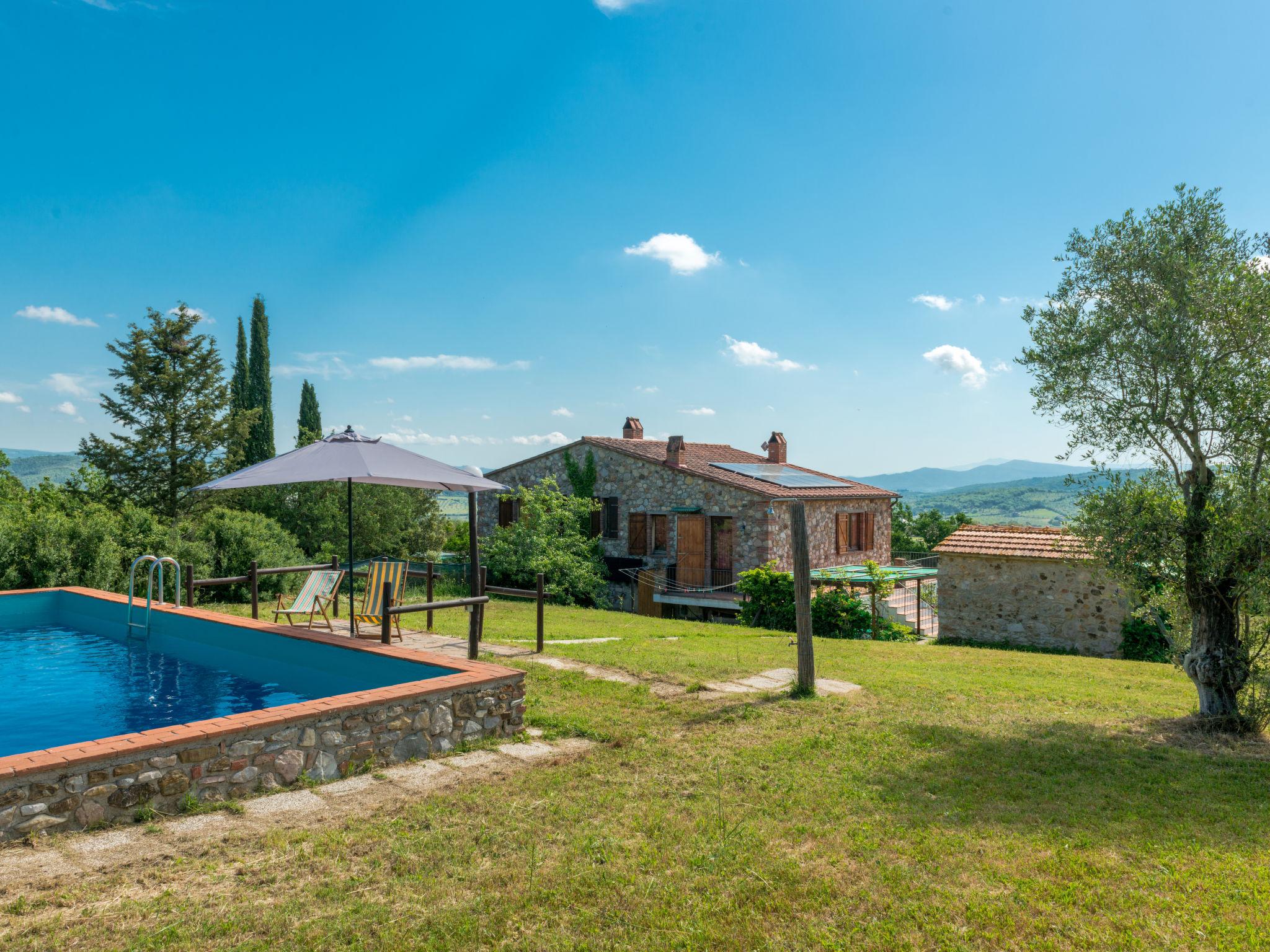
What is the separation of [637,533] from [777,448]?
8327 mm

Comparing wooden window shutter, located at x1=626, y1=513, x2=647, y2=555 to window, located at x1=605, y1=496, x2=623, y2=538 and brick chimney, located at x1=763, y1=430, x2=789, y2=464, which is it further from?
brick chimney, located at x1=763, y1=430, x2=789, y2=464

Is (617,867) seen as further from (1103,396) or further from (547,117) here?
(547,117)

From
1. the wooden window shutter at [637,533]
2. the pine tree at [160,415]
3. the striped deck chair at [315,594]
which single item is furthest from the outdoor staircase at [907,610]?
the pine tree at [160,415]

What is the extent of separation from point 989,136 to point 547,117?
8.84 meters

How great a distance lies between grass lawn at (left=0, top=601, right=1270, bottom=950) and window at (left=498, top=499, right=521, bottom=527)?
66.2 feet

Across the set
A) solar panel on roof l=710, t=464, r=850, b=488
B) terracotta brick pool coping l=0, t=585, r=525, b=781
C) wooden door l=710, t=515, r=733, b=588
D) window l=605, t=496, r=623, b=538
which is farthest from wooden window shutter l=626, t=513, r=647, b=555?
terracotta brick pool coping l=0, t=585, r=525, b=781

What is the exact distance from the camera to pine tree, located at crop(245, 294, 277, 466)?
2780 cm

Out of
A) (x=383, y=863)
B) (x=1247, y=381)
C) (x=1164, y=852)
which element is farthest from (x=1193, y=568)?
(x=383, y=863)

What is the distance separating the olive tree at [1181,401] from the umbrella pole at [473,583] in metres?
6.51

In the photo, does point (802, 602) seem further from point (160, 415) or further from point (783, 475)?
point (160, 415)

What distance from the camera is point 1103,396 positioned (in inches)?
298

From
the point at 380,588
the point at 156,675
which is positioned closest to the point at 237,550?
the point at 380,588

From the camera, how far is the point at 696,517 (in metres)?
23.0

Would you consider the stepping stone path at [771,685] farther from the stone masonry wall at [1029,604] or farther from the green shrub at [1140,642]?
the green shrub at [1140,642]
